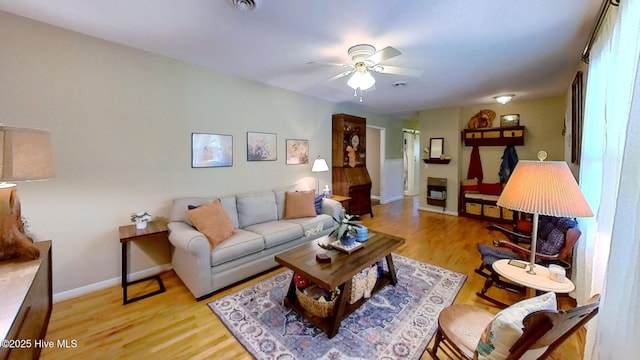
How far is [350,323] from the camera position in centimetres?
204

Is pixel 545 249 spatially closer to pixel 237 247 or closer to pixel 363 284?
pixel 363 284

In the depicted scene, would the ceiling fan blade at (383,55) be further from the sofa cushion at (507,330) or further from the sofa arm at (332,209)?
the sofa arm at (332,209)

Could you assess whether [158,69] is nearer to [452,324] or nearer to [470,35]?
[470,35]

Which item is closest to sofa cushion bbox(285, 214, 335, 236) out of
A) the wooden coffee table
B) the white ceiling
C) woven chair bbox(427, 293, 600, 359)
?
the wooden coffee table

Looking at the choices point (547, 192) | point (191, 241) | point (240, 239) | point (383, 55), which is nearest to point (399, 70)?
point (383, 55)

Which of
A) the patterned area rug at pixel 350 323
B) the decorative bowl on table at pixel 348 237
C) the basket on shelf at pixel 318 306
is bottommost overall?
the patterned area rug at pixel 350 323

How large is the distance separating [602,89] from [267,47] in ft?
9.28

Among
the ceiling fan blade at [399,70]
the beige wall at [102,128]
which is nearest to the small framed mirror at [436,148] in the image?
the ceiling fan blade at [399,70]

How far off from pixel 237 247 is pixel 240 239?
0.43 ft

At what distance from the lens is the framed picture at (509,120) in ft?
16.5

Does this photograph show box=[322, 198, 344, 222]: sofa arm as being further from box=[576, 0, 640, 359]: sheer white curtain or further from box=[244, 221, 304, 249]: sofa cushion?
box=[576, 0, 640, 359]: sheer white curtain

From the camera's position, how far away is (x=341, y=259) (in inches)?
84.9

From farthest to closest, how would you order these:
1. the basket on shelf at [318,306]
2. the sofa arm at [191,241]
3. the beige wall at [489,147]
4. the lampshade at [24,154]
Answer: the beige wall at [489,147] < the sofa arm at [191,241] < the basket on shelf at [318,306] < the lampshade at [24,154]

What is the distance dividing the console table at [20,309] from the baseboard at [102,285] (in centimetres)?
97
